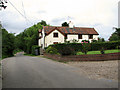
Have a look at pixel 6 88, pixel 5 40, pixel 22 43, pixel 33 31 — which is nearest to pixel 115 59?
pixel 6 88

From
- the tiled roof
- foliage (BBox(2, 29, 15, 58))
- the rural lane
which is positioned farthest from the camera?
foliage (BBox(2, 29, 15, 58))

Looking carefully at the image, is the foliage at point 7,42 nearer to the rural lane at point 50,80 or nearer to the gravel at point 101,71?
the rural lane at point 50,80

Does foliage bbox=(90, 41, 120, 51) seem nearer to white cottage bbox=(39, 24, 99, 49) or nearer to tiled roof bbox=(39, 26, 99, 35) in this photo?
white cottage bbox=(39, 24, 99, 49)

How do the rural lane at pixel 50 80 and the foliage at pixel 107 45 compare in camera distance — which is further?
the foliage at pixel 107 45

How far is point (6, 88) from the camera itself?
564 cm

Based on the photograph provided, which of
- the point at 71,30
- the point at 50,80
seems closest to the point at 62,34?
the point at 71,30

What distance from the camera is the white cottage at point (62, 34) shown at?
34.6 meters

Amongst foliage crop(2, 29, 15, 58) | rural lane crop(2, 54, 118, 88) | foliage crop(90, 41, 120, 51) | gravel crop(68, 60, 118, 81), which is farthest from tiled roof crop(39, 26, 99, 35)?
rural lane crop(2, 54, 118, 88)

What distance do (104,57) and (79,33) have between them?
985 inches

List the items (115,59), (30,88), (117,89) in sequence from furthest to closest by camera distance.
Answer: (115,59)
(30,88)
(117,89)

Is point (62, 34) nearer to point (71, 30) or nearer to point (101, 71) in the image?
point (71, 30)

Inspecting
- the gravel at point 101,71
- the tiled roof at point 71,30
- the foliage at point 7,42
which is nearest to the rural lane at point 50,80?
the gravel at point 101,71

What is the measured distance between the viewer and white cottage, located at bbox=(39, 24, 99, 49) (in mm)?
34625

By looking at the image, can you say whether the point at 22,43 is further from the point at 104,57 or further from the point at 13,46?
the point at 104,57
